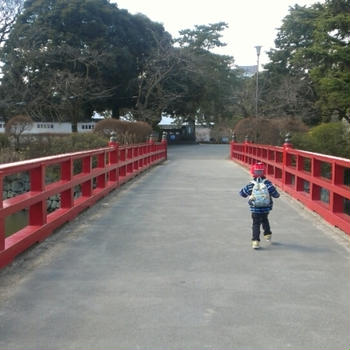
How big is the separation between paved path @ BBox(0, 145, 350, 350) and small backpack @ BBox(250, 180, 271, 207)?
1.78ft

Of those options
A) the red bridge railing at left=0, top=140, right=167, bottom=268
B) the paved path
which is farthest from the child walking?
the red bridge railing at left=0, top=140, right=167, bottom=268

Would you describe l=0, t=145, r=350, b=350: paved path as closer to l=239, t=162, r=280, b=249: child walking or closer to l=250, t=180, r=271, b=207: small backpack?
l=239, t=162, r=280, b=249: child walking

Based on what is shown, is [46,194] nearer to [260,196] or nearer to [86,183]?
[260,196]

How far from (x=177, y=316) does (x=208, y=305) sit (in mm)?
348

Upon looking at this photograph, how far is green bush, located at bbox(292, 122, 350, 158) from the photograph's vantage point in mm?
21078

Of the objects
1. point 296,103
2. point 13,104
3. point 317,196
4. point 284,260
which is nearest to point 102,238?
point 284,260

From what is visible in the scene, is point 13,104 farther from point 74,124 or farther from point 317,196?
point 317,196

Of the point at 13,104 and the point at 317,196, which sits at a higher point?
the point at 13,104

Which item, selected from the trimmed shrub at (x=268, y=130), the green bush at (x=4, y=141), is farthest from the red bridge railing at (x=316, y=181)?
the green bush at (x=4, y=141)

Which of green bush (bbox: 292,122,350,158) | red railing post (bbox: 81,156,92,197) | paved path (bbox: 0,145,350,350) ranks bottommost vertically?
paved path (bbox: 0,145,350,350)

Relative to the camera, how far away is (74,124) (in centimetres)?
3731

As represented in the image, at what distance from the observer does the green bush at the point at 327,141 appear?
830 inches

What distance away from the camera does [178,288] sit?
14.7ft

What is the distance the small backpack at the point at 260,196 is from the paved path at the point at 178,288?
54 cm
